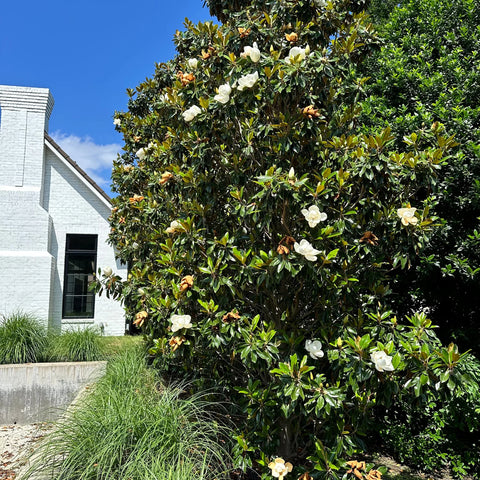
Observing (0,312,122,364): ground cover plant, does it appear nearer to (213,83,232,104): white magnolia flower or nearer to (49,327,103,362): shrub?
(49,327,103,362): shrub

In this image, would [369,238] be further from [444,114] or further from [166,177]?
[444,114]

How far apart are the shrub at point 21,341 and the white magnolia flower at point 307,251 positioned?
275 inches

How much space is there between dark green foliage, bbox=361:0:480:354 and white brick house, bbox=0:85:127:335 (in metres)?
9.71

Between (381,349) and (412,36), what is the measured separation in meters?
4.33

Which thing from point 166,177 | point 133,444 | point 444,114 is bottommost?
point 133,444

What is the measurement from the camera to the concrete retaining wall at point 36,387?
719 centimetres

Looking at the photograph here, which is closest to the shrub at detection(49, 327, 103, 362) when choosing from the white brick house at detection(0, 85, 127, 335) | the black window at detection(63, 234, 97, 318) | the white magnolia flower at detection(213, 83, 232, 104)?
the white brick house at detection(0, 85, 127, 335)

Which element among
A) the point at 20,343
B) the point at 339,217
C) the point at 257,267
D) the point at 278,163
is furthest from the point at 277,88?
the point at 20,343

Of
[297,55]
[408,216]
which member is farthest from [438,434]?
[297,55]

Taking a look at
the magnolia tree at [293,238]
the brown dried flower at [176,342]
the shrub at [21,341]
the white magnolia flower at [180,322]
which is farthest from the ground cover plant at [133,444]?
the shrub at [21,341]

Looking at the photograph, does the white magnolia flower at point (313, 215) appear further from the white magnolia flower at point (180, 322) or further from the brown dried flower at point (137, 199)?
the brown dried flower at point (137, 199)

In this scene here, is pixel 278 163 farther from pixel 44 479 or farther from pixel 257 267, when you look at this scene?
pixel 44 479

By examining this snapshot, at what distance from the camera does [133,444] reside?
3.15 m

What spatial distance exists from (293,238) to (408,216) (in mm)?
849
